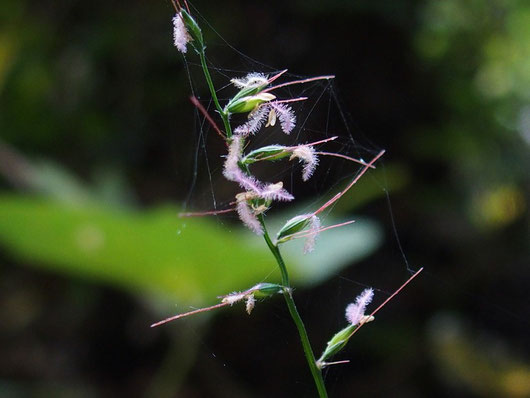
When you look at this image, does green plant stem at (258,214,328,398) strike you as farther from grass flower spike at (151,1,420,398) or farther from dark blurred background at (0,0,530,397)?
dark blurred background at (0,0,530,397)

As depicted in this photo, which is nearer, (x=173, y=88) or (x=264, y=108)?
(x=264, y=108)

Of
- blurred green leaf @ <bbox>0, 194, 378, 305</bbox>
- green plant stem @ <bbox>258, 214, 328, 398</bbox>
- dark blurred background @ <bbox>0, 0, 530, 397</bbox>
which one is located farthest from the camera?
dark blurred background @ <bbox>0, 0, 530, 397</bbox>

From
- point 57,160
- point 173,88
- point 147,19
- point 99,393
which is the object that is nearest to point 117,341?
point 99,393

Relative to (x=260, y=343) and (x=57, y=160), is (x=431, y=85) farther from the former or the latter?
(x=57, y=160)

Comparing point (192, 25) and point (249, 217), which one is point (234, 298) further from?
point (192, 25)

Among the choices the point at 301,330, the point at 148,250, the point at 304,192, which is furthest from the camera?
the point at 304,192

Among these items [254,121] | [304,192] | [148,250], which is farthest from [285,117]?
[304,192]

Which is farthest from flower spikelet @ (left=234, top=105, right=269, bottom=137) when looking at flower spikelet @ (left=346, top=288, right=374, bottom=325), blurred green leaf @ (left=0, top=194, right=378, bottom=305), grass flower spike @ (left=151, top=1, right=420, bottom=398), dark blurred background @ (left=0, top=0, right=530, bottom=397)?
dark blurred background @ (left=0, top=0, right=530, bottom=397)
